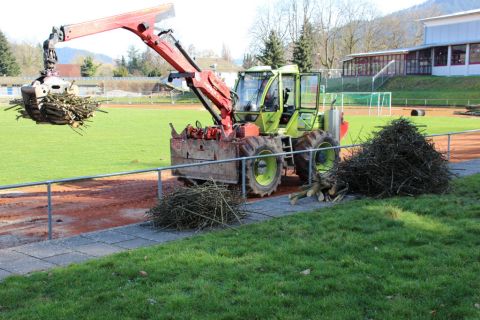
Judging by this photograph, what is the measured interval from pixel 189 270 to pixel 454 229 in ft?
13.7

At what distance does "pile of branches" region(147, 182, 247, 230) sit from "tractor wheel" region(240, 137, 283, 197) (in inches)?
97.8

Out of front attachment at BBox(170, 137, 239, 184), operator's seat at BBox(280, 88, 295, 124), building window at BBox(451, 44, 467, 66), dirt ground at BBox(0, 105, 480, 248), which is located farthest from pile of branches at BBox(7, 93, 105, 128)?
building window at BBox(451, 44, 467, 66)

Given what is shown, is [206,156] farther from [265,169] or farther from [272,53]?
[272,53]

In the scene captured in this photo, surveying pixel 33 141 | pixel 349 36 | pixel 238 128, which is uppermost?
pixel 349 36

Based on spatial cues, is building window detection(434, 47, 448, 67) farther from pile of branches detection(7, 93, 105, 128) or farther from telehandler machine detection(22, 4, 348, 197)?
pile of branches detection(7, 93, 105, 128)

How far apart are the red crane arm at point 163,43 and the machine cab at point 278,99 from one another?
2.03 ft

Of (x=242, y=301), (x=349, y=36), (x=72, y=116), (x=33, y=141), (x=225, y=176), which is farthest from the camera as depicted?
(x=349, y=36)

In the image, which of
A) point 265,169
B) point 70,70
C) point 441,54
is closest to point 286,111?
point 265,169

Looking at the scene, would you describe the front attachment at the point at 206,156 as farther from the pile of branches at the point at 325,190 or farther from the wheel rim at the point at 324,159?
the wheel rim at the point at 324,159

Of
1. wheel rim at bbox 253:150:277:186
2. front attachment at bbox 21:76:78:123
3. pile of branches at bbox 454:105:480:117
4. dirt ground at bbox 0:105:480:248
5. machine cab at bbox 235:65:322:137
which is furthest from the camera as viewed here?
pile of branches at bbox 454:105:480:117

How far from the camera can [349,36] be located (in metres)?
110

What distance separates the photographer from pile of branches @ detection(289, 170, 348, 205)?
11703 mm

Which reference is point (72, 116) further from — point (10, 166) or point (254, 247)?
point (10, 166)

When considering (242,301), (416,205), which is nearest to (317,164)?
(416,205)
